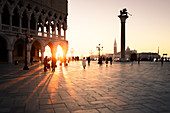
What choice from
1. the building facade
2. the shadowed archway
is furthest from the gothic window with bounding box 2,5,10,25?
the shadowed archway

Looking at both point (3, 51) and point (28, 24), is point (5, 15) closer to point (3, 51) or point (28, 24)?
point (28, 24)

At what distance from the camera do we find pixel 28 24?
2655 centimetres

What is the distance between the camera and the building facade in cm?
2345

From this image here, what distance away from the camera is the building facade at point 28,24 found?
23453mm

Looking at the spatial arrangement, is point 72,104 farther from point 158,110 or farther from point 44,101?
point 158,110

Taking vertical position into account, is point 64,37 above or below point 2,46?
above

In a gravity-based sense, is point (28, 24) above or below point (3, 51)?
above

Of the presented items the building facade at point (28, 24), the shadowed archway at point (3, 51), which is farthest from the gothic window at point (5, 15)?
the shadowed archway at point (3, 51)

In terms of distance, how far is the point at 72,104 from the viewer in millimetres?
3707

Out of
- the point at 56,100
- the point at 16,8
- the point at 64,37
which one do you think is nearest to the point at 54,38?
the point at 64,37

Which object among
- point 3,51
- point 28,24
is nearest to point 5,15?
point 28,24

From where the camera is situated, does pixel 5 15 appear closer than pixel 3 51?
No

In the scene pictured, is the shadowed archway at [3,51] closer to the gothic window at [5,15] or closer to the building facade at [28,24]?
the building facade at [28,24]

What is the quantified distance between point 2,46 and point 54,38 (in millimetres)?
10523
